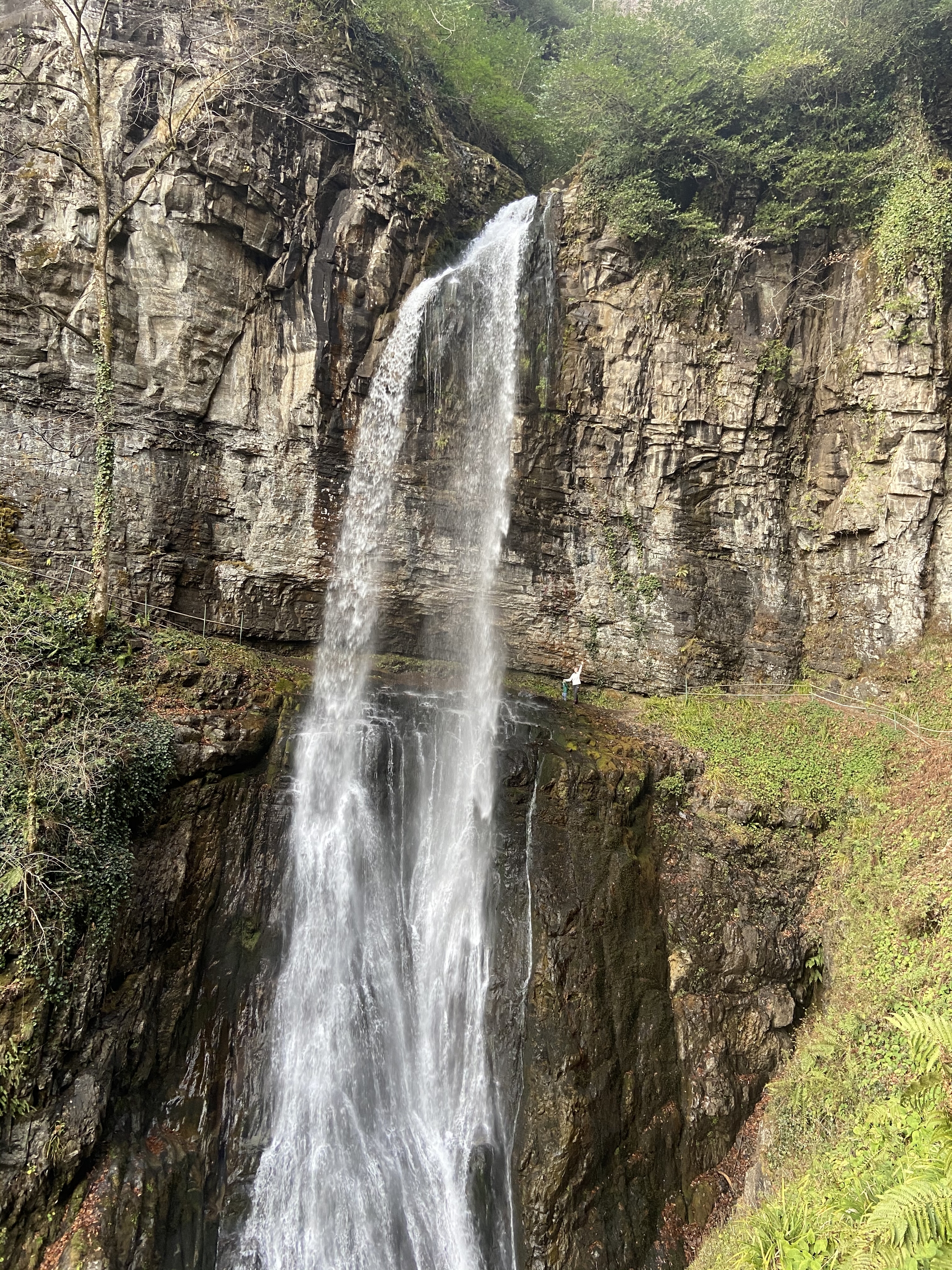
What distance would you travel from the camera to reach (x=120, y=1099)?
6824 mm

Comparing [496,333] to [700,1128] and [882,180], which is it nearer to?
[882,180]

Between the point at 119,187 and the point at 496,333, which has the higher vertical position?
the point at 119,187

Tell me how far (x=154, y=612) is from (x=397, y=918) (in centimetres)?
683

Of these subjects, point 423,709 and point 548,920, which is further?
point 423,709

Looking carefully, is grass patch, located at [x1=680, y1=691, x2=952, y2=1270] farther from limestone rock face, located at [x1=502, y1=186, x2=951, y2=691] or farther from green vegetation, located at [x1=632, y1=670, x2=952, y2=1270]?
limestone rock face, located at [x1=502, y1=186, x2=951, y2=691]

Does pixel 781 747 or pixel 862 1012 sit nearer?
pixel 862 1012

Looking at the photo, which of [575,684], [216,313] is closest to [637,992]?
[575,684]

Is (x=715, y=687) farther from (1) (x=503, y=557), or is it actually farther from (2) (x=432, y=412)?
(2) (x=432, y=412)

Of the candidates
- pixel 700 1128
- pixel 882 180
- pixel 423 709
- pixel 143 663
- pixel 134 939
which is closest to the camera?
pixel 134 939

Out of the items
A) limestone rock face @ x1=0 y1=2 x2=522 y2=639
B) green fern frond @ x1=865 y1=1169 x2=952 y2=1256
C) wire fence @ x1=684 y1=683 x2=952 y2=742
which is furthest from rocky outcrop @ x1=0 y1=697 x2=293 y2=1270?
wire fence @ x1=684 y1=683 x2=952 y2=742

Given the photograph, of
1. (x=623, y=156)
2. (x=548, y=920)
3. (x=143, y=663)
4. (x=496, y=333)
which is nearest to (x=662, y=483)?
(x=496, y=333)

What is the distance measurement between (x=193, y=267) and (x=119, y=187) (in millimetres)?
1676

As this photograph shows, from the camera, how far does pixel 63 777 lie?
704 cm

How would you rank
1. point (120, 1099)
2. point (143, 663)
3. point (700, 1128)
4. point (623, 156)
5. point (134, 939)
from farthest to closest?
point (623, 156), point (143, 663), point (700, 1128), point (134, 939), point (120, 1099)
